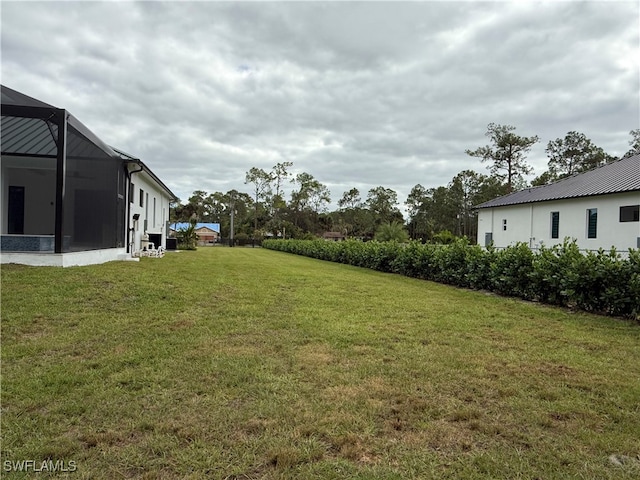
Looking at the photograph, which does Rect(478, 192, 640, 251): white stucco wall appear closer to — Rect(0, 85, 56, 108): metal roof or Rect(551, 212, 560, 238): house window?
Rect(551, 212, 560, 238): house window

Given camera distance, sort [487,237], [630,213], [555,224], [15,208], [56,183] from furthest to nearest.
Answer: [487,237], [555,224], [630,213], [15,208], [56,183]

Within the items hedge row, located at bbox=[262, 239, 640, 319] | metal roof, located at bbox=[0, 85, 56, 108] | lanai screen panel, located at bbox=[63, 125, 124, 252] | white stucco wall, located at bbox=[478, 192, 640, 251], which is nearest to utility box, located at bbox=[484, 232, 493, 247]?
white stucco wall, located at bbox=[478, 192, 640, 251]

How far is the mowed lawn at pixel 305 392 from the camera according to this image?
2021 millimetres

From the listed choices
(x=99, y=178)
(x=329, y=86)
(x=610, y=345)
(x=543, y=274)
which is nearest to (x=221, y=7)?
(x=99, y=178)

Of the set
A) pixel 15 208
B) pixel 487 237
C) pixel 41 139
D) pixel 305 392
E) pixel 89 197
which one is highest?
pixel 41 139

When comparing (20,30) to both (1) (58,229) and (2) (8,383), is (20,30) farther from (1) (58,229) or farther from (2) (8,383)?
(2) (8,383)

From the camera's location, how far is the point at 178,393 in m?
2.79

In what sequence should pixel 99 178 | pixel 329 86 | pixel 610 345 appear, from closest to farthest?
pixel 610 345
pixel 99 178
pixel 329 86

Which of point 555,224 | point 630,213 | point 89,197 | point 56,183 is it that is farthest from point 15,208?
point 555,224

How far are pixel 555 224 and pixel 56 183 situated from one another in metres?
22.9

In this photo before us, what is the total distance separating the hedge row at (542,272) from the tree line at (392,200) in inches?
467

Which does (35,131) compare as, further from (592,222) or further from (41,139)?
(592,222)

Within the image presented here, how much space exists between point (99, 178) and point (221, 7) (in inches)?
196

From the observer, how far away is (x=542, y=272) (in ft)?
23.8
